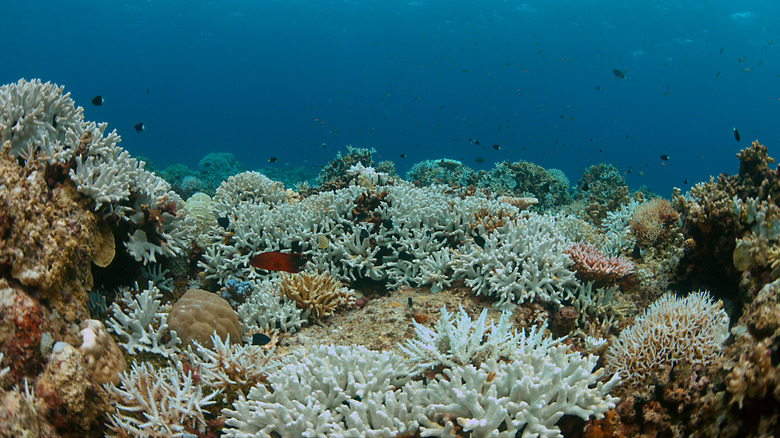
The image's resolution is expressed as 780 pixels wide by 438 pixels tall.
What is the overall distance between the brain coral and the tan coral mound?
84cm

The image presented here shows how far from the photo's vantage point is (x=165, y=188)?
5.47 meters

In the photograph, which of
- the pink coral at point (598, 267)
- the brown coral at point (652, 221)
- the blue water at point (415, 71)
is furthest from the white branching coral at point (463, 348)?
the blue water at point (415, 71)

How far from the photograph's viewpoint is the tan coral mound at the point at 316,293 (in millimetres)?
5324

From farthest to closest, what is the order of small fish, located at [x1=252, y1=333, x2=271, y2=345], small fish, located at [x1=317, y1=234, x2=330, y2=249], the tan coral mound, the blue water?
the blue water
small fish, located at [x1=317, y1=234, x2=330, y2=249]
the tan coral mound
small fish, located at [x1=252, y1=333, x2=271, y2=345]

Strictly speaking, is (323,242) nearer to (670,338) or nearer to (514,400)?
(514,400)

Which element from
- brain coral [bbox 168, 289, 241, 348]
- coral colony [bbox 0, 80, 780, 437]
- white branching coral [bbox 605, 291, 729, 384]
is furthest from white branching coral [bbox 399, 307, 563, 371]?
brain coral [bbox 168, 289, 241, 348]

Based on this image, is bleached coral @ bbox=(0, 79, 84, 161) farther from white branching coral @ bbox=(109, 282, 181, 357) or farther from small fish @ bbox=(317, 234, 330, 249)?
small fish @ bbox=(317, 234, 330, 249)

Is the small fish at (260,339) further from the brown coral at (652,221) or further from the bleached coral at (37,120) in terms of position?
the brown coral at (652,221)

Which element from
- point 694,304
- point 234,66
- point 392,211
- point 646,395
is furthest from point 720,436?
point 234,66

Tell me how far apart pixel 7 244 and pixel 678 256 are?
741cm

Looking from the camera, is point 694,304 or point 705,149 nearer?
point 694,304

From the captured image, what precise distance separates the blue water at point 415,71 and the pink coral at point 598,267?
1821 inches

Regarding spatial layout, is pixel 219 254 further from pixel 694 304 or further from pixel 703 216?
pixel 703 216

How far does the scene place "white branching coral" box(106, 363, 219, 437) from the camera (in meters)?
3.08
